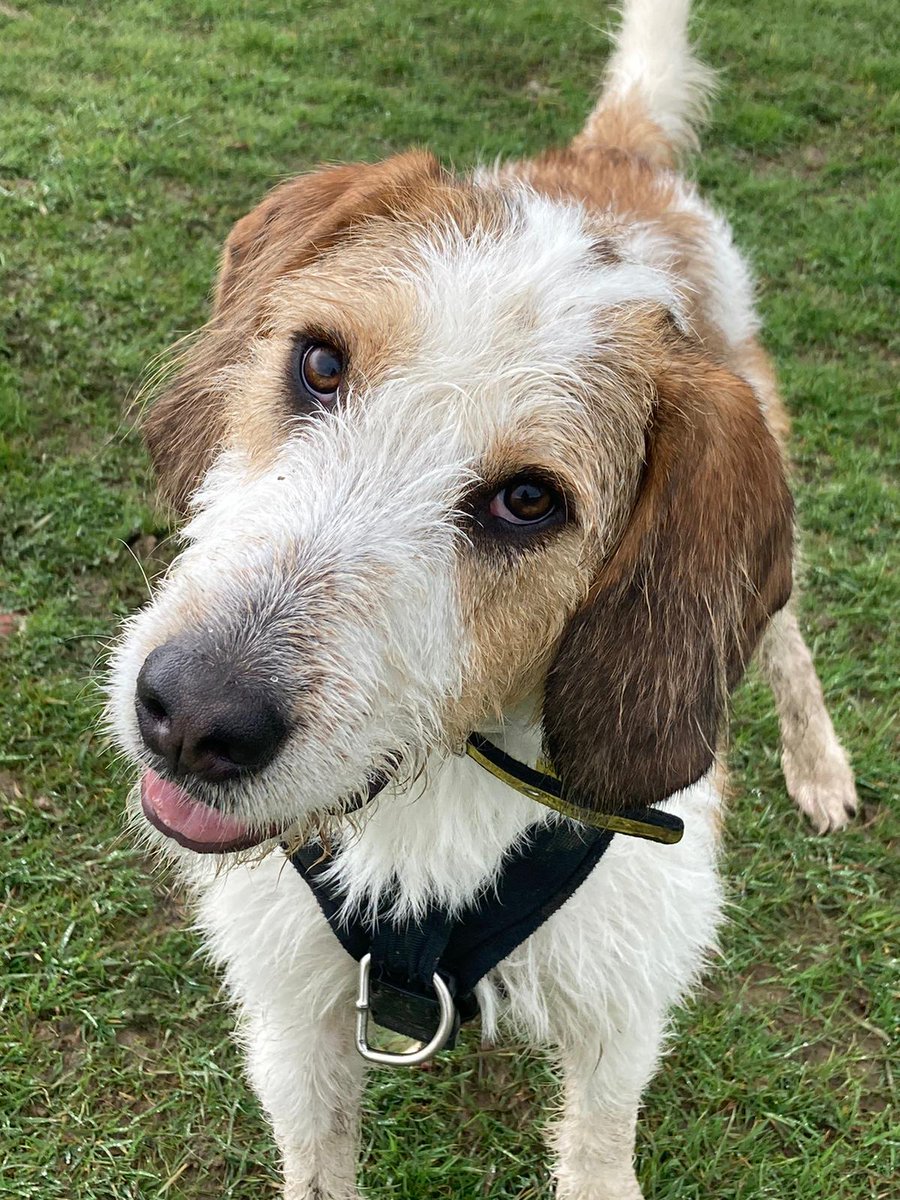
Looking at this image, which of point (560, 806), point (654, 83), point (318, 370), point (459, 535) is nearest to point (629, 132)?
point (654, 83)

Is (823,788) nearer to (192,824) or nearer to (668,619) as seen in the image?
(668,619)

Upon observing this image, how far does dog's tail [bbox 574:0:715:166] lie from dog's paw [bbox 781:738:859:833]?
7.77 feet

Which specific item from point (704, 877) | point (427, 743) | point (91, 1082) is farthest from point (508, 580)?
point (91, 1082)

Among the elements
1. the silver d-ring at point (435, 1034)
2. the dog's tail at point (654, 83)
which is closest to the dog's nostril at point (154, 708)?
the silver d-ring at point (435, 1034)

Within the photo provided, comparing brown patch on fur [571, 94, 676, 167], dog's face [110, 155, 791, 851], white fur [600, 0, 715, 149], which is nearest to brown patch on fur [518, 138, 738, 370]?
brown patch on fur [571, 94, 676, 167]

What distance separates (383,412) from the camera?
1727mm

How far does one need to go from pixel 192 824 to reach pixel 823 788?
2.76m

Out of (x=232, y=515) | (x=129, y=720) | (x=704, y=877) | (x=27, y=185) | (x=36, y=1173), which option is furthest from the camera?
(x=27, y=185)

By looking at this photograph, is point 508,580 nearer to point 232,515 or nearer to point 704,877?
point 232,515

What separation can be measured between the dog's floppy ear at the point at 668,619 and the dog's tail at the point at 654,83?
270 cm

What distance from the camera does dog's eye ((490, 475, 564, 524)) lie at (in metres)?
1.75

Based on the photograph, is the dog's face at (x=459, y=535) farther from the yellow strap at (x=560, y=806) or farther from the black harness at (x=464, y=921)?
the black harness at (x=464, y=921)

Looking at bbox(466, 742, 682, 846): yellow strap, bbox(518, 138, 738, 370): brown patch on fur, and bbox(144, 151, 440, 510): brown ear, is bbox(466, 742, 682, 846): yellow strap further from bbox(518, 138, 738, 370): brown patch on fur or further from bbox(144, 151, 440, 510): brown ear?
bbox(518, 138, 738, 370): brown patch on fur

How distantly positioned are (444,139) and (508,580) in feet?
20.1
